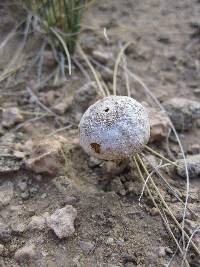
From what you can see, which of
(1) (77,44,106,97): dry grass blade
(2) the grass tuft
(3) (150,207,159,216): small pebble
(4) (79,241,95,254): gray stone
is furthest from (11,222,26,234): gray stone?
(2) the grass tuft

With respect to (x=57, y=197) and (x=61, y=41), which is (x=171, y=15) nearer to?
(x=61, y=41)

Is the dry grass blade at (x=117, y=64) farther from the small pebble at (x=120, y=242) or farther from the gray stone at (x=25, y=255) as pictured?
the gray stone at (x=25, y=255)

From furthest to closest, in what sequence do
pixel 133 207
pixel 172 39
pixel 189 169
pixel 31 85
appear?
pixel 172 39 → pixel 31 85 → pixel 189 169 → pixel 133 207

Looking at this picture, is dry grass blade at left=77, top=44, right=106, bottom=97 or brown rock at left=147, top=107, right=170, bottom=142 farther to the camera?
dry grass blade at left=77, top=44, right=106, bottom=97

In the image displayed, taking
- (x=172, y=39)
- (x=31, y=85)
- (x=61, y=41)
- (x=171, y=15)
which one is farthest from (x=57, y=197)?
(x=171, y=15)

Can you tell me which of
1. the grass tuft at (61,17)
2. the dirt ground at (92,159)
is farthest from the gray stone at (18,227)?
the grass tuft at (61,17)

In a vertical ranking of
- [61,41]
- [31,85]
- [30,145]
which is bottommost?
[30,145]

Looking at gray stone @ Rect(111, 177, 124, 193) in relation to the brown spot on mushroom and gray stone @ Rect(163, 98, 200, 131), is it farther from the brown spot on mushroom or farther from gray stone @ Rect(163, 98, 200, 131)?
gray stone @ Rect(163, 98, 200, 131)
